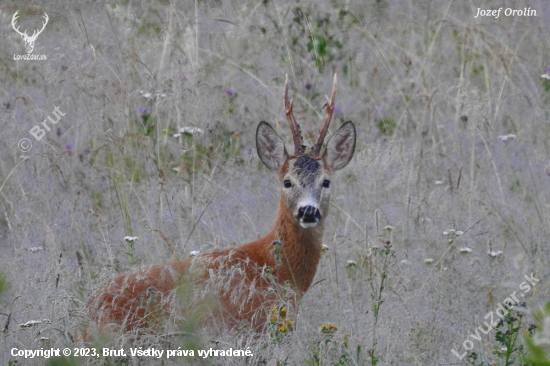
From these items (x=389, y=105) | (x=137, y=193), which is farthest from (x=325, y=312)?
(x=389, y=105)

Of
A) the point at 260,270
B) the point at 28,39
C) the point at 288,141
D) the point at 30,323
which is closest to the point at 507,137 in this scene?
the point at 288,141

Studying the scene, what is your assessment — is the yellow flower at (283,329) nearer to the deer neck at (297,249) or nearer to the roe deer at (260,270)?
the roe deer at (260,270)

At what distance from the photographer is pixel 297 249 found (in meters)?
4.28

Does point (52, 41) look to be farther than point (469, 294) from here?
Yes

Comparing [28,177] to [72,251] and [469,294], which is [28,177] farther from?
[469,294]

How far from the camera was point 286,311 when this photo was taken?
3.55 metres

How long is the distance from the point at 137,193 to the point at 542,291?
103 inches

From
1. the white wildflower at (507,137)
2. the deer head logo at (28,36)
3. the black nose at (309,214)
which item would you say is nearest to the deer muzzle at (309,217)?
the black nose at (309,214)

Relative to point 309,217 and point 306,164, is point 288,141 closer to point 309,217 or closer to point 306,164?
point 306,164

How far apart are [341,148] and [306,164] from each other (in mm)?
421

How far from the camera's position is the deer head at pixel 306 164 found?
423cm

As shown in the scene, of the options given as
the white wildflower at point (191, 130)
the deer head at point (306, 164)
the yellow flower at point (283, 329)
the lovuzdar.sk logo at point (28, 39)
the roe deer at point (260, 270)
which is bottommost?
the yellow flower at point (283, 329)

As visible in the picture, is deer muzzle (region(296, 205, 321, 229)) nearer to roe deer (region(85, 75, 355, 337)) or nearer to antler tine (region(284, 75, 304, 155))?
roe deer (region(85, 75, 355, 337))

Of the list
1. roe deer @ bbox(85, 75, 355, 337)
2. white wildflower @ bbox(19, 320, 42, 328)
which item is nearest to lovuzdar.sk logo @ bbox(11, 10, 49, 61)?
roe deer @ bbox(85, 75, 355, 337)
